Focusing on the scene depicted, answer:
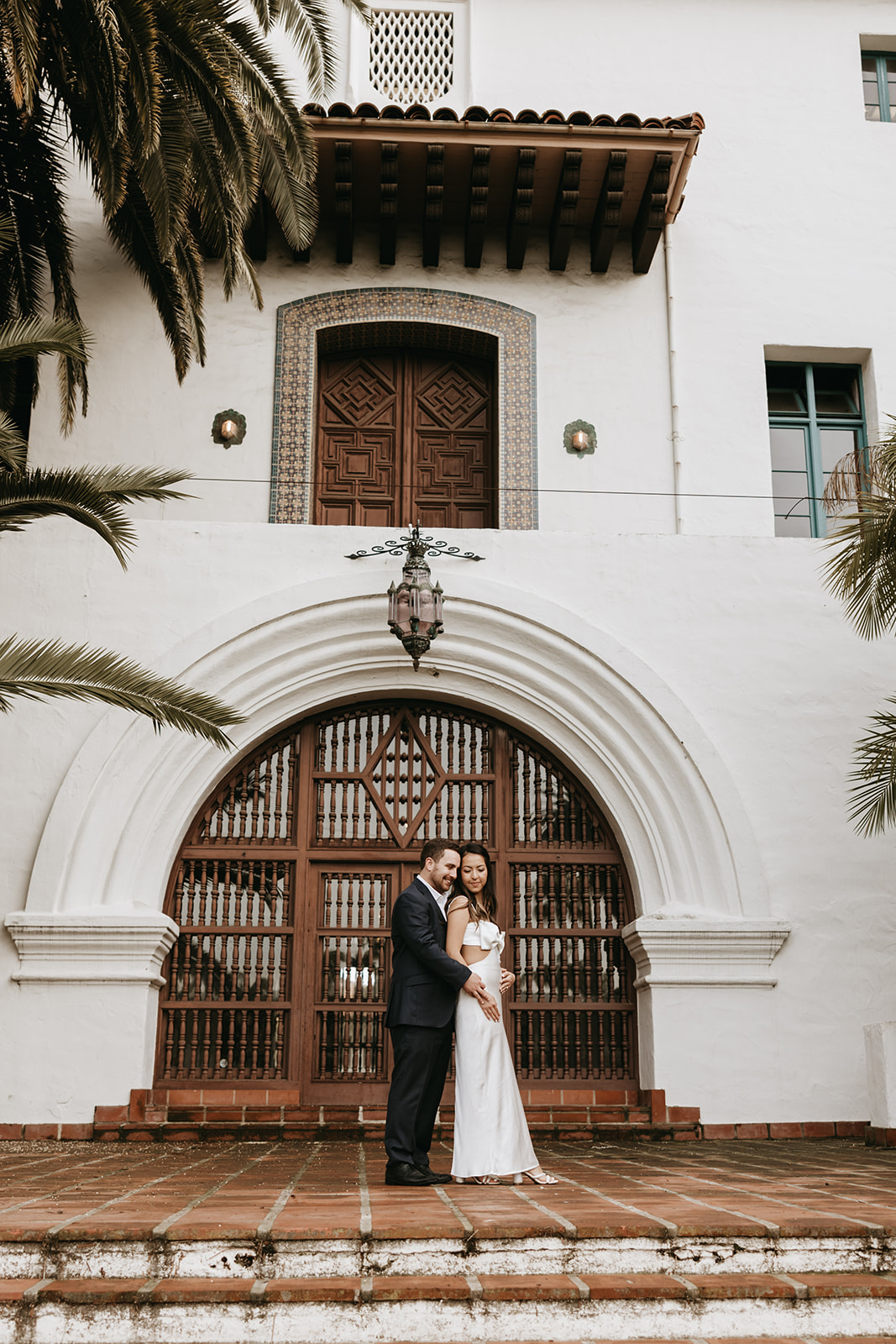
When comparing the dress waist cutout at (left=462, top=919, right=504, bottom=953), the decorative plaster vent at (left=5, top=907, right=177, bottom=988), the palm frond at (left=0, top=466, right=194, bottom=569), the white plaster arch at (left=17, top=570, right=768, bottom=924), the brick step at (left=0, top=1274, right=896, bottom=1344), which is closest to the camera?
the brick step at (left=0, top=1274, right=896, bottom=1344)

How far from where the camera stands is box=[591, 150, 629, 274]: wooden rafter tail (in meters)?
10.2

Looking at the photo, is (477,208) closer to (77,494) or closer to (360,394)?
(360,394)

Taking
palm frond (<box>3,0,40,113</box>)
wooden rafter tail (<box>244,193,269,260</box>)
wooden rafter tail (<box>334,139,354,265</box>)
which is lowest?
palm frond (<box>3,0,40,113</box>)

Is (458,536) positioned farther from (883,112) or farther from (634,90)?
(883,112)

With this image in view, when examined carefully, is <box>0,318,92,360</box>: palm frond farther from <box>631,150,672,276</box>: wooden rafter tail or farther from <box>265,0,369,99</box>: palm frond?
<box>631,150,672,276</box>: wooden rafter tail

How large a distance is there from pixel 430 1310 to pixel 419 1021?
1.96 m

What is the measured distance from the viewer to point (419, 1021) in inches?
227

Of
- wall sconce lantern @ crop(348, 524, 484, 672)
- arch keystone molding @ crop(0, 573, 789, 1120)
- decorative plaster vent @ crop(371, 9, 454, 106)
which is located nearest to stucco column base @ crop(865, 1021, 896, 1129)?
arch keystone molding @ crop(0, 573, 789, 1120)

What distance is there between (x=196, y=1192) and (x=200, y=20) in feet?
21.3

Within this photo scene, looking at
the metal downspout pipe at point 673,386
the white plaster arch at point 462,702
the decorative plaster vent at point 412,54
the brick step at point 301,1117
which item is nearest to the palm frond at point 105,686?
the white plaster arch at point 462,702

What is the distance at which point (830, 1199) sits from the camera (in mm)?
5094

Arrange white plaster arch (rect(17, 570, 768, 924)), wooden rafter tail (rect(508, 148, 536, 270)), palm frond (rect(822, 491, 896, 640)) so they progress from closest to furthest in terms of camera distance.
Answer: palm frond (rect(822, 491, 896, 640)), white plaster arch (rect(17, 570, 768, 924)), wooden rafter tail (rect(508, 148, 536, 270))

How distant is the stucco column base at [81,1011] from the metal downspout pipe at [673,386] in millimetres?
4983

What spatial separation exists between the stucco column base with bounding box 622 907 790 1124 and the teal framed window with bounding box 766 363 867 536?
3559 mm
